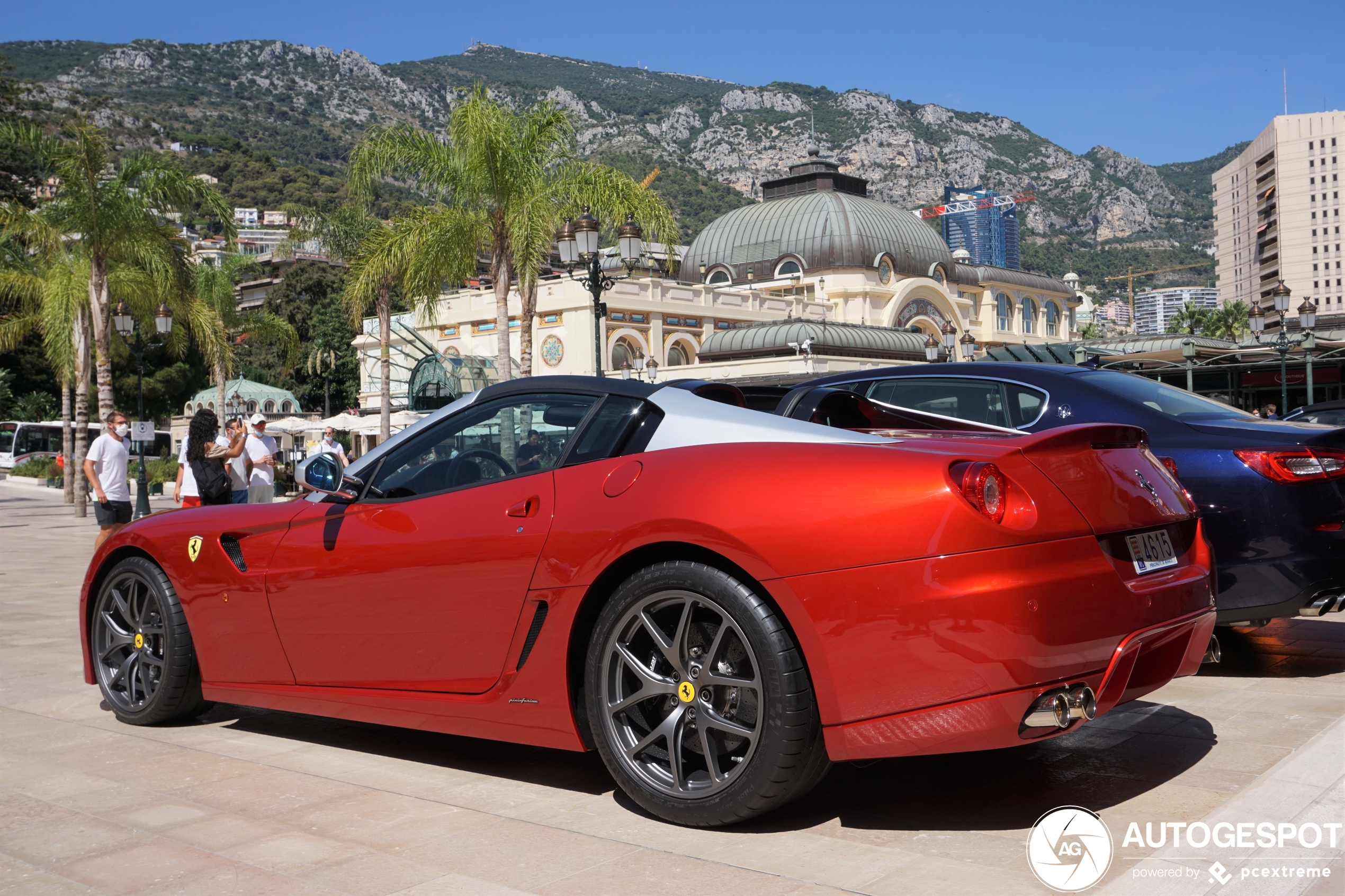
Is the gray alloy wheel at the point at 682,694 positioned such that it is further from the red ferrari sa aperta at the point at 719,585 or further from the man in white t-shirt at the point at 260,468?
the man in white t-shirt at the point at 260,468

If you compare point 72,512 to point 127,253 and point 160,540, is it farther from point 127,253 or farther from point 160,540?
point 160,540

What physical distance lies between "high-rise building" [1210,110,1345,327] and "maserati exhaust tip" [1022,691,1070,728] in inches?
5915

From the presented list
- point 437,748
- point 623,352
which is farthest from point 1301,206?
point 437,748

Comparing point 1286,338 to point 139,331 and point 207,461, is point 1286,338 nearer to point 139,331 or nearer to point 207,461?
point 207,461

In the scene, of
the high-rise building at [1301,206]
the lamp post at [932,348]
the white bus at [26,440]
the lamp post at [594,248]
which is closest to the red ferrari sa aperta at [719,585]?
the lamp post at [594,248]

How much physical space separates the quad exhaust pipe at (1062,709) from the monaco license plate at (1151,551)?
47cm

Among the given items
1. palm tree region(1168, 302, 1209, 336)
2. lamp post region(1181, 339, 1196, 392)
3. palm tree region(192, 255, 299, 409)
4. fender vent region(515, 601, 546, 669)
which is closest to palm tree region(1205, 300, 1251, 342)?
palm tree region(1168, 302, 1209, 336)

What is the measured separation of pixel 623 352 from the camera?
52750 millimetres

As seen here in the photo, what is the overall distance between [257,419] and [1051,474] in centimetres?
1262

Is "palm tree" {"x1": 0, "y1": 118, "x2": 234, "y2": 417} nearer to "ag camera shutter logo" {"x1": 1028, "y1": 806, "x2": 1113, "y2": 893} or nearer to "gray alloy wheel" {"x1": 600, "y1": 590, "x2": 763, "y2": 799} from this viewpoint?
"gray alloy wheel" {"x1": 600, "y1": 590, "x2": 763, "y2": 799}

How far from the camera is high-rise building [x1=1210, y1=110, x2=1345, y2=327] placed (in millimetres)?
143875

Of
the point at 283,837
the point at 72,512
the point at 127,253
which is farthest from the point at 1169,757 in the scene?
the point at 72,512

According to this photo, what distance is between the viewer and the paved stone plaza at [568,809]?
3.04 metres

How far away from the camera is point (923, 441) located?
3.47 meters
